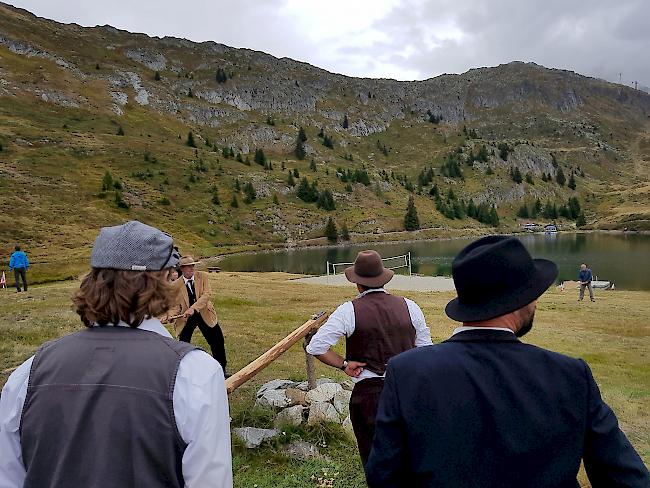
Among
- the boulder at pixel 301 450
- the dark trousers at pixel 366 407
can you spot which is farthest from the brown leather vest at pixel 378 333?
the boulder at pixel 301 450

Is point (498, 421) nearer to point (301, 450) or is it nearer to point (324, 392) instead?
point (301, 450)

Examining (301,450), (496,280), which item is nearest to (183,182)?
(301,450)

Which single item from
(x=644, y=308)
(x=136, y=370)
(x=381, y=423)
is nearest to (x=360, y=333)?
(x=381, y=423)

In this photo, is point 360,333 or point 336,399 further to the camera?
point 336,399

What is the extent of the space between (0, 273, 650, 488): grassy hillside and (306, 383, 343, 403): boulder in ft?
→ 2.60

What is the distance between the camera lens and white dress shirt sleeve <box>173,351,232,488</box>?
6.73ft

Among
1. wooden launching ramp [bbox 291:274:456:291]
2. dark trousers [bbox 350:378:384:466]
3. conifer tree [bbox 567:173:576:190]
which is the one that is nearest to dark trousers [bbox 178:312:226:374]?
dark trousers [bbox 350:378:384:466]

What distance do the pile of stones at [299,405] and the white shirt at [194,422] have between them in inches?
183

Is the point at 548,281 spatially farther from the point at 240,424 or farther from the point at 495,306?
the point at 240,424

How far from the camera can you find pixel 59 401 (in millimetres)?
2072

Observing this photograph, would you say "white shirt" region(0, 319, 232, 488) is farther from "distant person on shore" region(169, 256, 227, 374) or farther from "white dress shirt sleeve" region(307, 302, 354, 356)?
"distant person on shore" region(169, 256, 227, 374)

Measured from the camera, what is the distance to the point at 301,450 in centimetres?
645

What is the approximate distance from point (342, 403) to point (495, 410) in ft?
19.4

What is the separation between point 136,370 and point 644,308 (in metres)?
31.3
